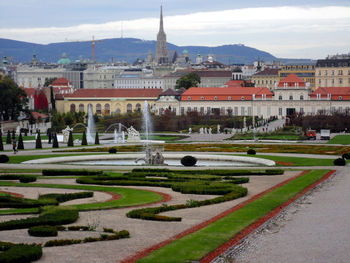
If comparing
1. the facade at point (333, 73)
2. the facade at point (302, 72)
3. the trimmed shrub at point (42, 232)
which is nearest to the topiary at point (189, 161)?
the trimmed shrub at point (42, 232)

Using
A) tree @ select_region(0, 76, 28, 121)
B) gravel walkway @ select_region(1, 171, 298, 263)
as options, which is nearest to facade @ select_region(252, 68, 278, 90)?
tree @ select_region(0, 76, 28, 121)

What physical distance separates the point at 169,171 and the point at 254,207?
1144cm

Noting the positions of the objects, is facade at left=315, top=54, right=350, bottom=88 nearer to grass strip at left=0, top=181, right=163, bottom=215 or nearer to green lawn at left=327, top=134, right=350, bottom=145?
green lawn at left=327, top=134, right=350, bottom=145

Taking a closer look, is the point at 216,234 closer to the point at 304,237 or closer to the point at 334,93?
the point at 304,237

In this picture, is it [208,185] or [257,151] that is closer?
[208,185]

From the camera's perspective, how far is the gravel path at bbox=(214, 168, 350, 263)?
56.3ft

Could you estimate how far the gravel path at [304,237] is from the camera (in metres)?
17.2

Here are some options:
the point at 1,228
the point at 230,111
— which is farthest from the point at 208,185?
the point at 230,111

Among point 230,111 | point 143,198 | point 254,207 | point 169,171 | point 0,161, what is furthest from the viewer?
point 230,111

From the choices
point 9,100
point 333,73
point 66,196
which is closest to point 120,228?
point 66,196

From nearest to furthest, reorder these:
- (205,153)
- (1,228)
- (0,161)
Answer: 1. (1,228)
2. (0,161)
3. (205,153)

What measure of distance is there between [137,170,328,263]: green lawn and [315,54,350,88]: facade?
110639 millimetres

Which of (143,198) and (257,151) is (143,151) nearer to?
(257,151)

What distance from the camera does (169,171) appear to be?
3450 centimetres
